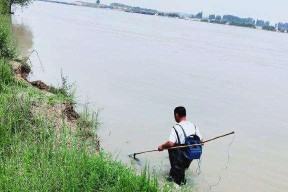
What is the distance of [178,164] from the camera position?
25.1 ft

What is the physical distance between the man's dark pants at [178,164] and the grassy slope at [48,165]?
1.49m

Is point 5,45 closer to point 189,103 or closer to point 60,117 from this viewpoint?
point 60,117

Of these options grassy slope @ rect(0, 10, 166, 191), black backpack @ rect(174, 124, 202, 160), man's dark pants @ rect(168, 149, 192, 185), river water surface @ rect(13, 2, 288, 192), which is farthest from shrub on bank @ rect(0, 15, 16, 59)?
black backpack @ rect(174, 124, 202, 160)

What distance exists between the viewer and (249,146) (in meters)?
12.1

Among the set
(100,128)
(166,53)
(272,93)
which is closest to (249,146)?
(100,128)

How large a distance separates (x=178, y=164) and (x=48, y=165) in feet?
9.58

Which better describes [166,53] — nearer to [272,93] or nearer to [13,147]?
[272,93]

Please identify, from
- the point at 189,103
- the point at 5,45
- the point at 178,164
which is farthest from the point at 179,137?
the point at 189,103

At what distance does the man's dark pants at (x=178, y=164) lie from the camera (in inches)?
294

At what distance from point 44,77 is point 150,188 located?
12577 mm

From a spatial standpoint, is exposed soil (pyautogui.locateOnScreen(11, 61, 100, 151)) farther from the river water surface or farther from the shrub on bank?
the shrub on bank

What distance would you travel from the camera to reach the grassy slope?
5.31 meters

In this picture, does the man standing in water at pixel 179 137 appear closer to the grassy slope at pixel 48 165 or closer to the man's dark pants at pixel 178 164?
the man's dark pants at pixel 178 164

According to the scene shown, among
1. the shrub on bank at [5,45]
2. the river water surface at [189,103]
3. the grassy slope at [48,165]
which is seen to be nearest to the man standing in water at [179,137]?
the river water surface at [189,103]
